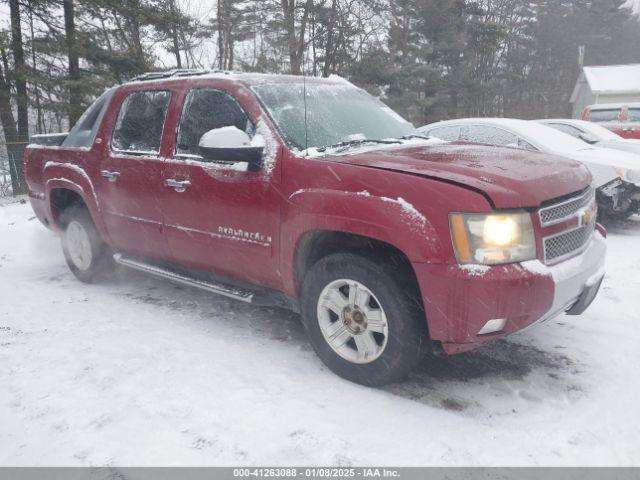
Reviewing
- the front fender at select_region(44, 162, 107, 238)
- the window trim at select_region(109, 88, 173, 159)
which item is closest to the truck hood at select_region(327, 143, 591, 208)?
the window trim at select_region(109, 88, 173, 159)

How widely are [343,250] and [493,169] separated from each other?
3.24 ft

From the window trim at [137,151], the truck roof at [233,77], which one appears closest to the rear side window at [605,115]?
the truck roof at [233,77]

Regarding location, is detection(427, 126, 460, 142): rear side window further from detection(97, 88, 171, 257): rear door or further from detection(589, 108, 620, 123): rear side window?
detection(589, 108, 620, 123): rear side window

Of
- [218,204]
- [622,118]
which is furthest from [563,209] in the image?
[622,118]

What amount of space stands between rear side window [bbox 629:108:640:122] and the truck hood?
16481 mm

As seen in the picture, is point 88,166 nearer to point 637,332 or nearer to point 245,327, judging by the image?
point 245,327

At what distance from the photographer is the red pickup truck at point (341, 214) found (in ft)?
8.53

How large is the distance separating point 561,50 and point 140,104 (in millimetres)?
44355

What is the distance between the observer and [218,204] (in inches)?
143

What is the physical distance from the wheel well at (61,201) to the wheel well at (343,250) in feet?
9.85

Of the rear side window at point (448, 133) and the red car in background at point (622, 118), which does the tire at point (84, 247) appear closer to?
the rear side window at point (448, 133)

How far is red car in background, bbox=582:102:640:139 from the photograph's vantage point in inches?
659

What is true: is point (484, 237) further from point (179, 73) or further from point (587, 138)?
point (587, 138)

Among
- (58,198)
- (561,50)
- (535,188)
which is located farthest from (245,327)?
(561,50)
